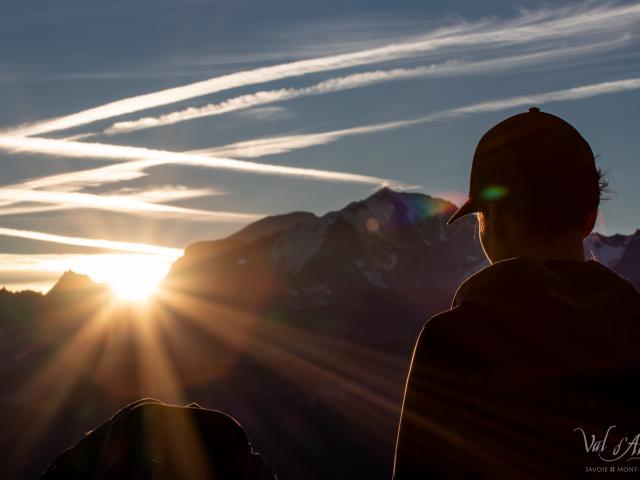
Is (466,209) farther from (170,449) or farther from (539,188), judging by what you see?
(170,449)

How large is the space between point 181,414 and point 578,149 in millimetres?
2034

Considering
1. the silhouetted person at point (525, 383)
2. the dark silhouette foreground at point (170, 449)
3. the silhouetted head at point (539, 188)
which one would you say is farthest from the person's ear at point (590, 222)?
the dark silhouette foreground at point (170, 449)

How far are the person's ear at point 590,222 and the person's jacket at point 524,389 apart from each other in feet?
1.86

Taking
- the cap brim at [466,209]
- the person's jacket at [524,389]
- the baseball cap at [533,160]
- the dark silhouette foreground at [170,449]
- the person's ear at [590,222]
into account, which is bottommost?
the dark silhouette foreground at [170,449]

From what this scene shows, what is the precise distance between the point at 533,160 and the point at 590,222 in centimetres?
37

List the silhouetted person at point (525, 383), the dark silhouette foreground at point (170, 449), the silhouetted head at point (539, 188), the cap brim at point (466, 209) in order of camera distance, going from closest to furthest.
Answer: the silhouetted person at point (525, 383) → the dark silhouette foreground at point (170, 449) → the silhouetted head at point (539, 188) → the cap brim at point (466, 209)

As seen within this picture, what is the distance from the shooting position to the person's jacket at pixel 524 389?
10.9ft

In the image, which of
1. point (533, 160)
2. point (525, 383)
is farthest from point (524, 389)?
point (533, 160)

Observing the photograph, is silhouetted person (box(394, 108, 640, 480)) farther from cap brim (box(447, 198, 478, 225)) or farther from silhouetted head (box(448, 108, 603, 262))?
cap brim (box(447, 198, 478, 225))

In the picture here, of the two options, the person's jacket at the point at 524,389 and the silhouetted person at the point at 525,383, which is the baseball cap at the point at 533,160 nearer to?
the silhouetted person at the point at 525,383

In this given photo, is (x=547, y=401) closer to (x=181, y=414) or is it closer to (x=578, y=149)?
(x=578, y=149)

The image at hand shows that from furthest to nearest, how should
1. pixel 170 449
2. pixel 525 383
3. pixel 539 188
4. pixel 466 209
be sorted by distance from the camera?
pixel 466 209 < pixel 539 188 < pixel 170 449 < pixel 525 383

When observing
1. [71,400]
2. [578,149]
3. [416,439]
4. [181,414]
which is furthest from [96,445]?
[71,400]

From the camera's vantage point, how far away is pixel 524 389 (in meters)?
3.36
